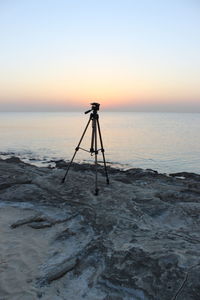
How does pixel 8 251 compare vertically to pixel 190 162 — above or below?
above

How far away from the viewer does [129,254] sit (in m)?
5.41

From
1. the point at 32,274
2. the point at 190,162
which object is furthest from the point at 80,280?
the point at 190,162

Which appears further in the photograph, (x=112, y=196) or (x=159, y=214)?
(x=112, y=196)

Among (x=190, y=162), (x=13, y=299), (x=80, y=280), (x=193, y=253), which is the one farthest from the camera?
(x=190, y=162)

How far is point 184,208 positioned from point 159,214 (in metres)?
1.07

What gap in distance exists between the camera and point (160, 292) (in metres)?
4.38

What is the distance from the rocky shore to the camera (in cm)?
453

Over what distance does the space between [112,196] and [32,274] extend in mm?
4556

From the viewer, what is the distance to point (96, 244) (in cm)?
598

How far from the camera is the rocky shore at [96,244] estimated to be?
4.53m

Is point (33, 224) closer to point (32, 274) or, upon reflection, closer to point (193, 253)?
point (32, 274)

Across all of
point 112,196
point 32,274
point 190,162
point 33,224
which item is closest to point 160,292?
point 32,274

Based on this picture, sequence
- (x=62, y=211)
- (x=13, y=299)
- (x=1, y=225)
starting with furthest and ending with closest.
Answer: (x=62, y=211), (x=1, y=225), (x=13, y=299)

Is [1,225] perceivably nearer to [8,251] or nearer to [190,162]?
[8,251]
